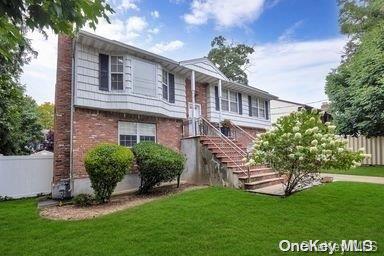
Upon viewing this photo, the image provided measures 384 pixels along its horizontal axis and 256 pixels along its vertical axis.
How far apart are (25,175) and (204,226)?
8400 mm

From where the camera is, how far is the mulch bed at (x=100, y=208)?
788 cm

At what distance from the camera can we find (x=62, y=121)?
11.2m

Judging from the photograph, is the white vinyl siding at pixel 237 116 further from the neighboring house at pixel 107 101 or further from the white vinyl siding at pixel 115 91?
the white vinyl siding at pixel 115 91

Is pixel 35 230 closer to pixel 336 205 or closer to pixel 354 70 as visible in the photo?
pixel 336 205

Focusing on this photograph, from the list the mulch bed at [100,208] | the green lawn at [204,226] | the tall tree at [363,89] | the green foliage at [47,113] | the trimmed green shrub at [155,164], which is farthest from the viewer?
the green foliage at [47,113]

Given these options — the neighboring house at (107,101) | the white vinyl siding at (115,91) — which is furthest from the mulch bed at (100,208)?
the white vinyl siding at (115,91)

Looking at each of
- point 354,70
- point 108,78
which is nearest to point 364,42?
point 354,70

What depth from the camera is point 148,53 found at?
492 inches

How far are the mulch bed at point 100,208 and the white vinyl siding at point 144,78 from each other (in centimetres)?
416

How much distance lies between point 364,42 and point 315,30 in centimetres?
294

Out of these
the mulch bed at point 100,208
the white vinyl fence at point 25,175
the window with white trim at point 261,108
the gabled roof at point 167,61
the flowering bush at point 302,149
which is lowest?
the mulch bed at point 100,208

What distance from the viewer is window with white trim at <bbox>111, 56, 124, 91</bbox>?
12.0m

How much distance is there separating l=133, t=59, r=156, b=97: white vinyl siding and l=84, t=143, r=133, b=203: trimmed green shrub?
3428mm

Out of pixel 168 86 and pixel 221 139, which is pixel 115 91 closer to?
pixel 168 86
